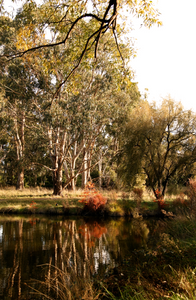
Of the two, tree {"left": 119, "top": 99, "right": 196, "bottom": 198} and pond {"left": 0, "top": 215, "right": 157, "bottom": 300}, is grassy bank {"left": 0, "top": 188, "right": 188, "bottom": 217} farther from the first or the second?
pond {"left": 0, "top": 215, "right": 157, "bottom": 300}

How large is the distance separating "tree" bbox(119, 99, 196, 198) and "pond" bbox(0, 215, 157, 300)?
486cm

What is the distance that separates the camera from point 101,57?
747 inches

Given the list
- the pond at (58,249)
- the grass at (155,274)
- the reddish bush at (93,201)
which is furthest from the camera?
the reddish bush at (93,201)

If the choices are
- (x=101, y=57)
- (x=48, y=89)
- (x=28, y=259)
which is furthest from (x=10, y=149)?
(x=28, y=259)

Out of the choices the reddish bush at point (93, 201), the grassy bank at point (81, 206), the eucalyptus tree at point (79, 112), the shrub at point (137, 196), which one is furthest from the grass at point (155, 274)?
the eucalyptus tree at point (79, 112)

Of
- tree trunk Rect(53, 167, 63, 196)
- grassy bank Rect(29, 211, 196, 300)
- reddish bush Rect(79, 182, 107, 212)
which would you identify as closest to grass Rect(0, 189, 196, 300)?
grassy bank Rect(29, 211, 196, 300)

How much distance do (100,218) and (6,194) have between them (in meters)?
8.80

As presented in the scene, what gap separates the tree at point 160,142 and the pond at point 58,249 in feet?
16.0

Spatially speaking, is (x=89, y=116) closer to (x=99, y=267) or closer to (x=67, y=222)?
(x=67, y=222)

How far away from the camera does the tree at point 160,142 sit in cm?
1631

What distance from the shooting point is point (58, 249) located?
7676mm

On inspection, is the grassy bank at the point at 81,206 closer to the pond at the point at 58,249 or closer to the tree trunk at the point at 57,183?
the pond at the point at 58,249

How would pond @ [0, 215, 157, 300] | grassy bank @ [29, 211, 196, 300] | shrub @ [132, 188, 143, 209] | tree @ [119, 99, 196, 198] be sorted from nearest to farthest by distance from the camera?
grassy bank @ [29, 211, 196, 300], pond @ [0, 215, 157, 300], shrub @ [132, 188, 143, 209], tree @ [119, 99, 196, 198]

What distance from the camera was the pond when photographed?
5.20 m
